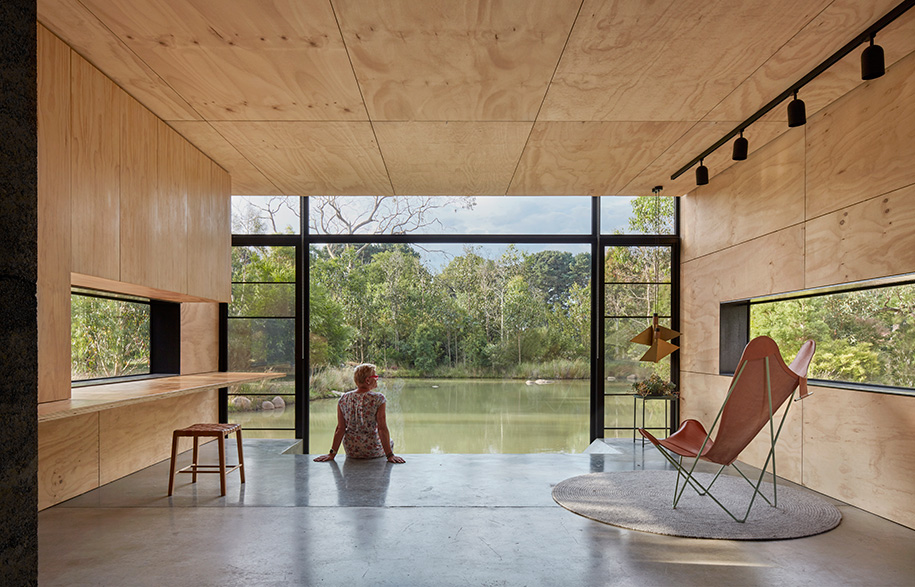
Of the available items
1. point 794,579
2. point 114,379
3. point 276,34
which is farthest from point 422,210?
point 794,579

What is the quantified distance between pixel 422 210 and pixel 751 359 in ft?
16.0

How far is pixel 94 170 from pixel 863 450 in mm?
5305

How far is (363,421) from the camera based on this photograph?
551 cm

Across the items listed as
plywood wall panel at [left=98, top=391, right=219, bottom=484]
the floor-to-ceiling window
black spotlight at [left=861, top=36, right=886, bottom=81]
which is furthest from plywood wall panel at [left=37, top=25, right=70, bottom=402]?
black spotlight at [left=861, top=36, right=886, bottom=81]

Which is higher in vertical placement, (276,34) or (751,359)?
(276,34)

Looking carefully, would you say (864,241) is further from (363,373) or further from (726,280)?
(363,373)

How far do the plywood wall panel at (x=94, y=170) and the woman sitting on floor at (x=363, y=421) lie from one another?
84.8 inches

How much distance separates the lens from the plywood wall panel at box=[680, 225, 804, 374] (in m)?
5.00

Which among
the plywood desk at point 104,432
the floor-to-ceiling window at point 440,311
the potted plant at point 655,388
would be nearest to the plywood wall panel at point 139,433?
the plywood desk at point 104,432

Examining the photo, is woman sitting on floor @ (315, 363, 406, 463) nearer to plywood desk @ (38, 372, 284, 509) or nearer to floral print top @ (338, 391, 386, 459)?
floral print top @ (338, 391, 386, 459)

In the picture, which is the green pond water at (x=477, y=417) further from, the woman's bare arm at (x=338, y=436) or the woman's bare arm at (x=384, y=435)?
the woman's bare arm at (x=384, y=435)

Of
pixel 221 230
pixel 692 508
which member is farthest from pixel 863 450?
pixel 221 230

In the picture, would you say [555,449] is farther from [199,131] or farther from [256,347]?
[199,131]

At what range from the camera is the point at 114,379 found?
545 centimetres
